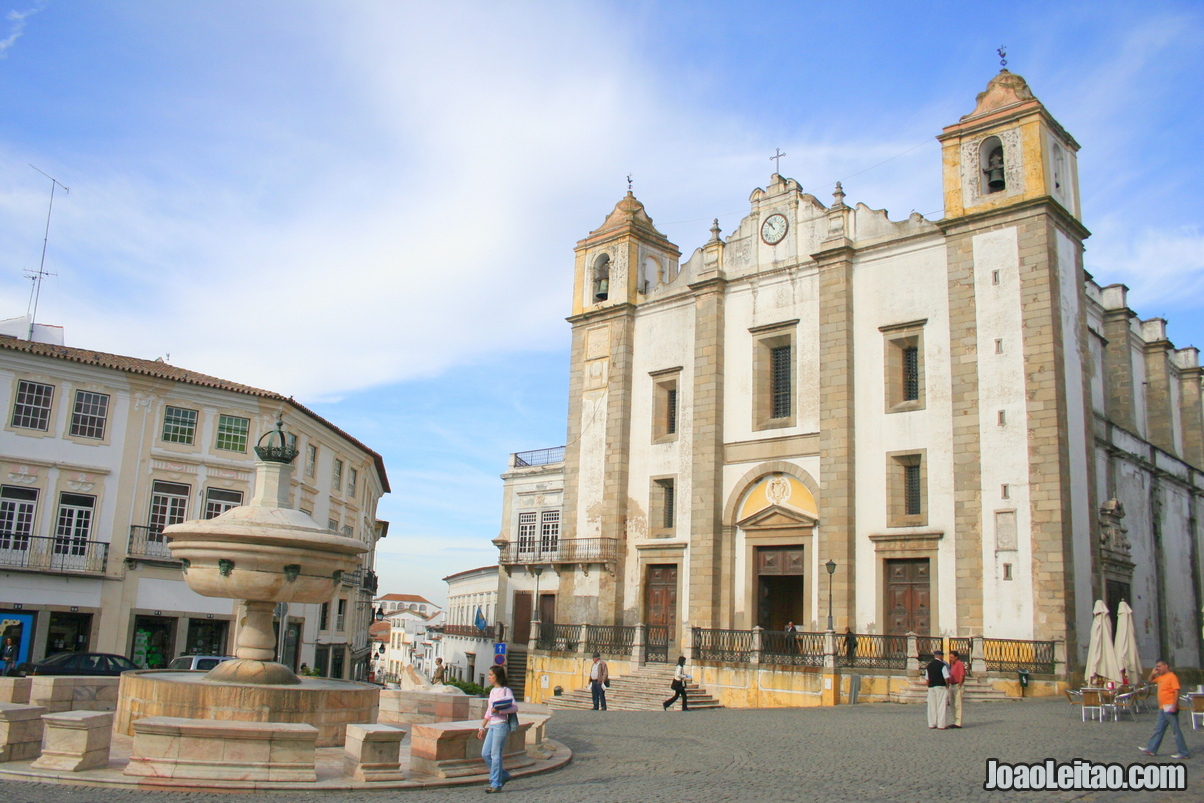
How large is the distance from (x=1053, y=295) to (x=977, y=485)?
15.8 ft

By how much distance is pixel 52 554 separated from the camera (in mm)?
24453

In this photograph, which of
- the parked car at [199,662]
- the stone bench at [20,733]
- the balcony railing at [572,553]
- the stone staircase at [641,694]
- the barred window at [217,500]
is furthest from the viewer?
the balcony railing at [572,553]

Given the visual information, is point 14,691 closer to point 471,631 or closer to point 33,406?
point 33,406

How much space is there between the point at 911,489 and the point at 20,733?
68.2 feet

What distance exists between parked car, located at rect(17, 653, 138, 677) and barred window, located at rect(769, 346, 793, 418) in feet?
58.6

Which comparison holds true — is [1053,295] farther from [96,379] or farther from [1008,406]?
[96,379]

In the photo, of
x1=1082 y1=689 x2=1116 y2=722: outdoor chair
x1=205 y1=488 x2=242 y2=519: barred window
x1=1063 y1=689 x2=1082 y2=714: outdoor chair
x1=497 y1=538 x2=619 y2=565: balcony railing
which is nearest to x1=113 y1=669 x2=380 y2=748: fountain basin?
x1=1082 y1=689 x2=1116 y2=722: outdoor chair

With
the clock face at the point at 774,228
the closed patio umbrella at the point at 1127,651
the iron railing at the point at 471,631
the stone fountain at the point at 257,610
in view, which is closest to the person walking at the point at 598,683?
the stone fountain at the point at 257,610

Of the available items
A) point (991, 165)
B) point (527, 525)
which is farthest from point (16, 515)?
point (991, 165)

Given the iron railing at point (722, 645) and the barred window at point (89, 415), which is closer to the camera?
the iron railing at point (722, 645)

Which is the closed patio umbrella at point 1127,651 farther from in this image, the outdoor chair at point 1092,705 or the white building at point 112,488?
the white building at point 112,488

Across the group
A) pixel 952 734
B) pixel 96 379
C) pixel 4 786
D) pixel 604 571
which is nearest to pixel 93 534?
pixel 96 379

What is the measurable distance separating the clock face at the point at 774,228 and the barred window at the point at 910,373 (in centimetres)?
536

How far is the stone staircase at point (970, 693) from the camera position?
20.2m
